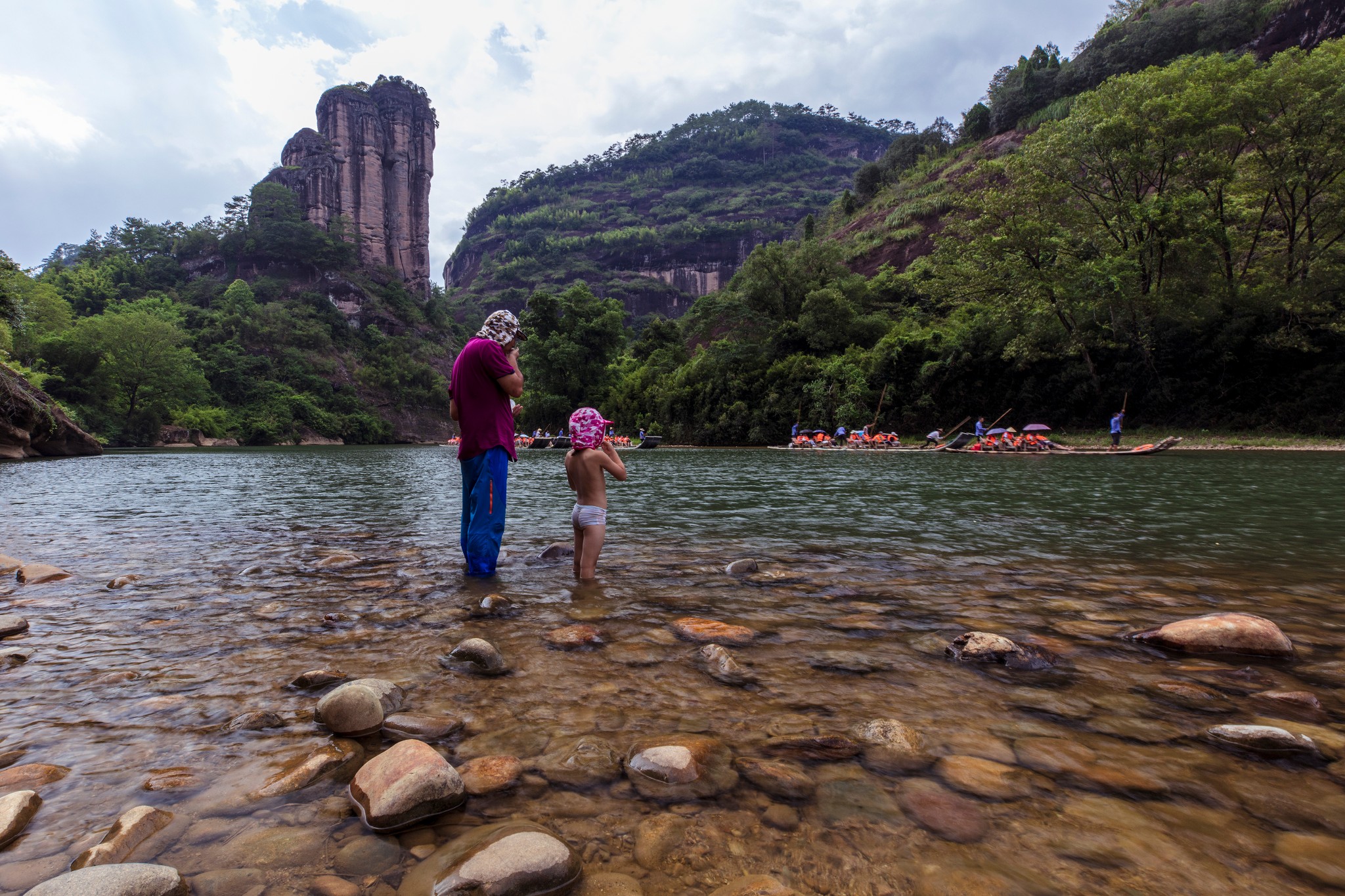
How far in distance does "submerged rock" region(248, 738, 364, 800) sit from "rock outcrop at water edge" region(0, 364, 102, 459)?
33.5 metres

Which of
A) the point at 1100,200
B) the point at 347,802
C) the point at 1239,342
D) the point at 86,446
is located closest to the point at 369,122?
the point at 86,446

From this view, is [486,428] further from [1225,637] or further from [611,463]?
[1225,637]

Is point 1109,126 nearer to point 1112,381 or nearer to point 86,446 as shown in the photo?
point 1112,381

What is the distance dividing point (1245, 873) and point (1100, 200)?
118 feet

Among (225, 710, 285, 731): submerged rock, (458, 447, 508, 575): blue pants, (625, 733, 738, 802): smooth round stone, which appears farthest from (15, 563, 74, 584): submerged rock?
(625, 733, 738, 802): smooth round stone

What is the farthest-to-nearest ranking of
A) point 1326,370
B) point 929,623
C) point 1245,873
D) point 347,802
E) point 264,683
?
point 1326,370
point 929,623
point 264,683
point 347,802
point 1245,873

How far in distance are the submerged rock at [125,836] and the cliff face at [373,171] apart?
119 meters

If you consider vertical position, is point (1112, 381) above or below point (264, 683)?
above

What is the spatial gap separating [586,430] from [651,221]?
173 meters

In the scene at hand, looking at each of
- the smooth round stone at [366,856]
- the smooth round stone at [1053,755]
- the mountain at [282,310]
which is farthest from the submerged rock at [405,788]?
the mountain at [282,310]

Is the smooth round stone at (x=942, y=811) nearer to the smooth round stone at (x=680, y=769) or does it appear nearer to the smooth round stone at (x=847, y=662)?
the smooth round stone at (x=680, y=769)

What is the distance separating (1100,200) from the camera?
2906cm

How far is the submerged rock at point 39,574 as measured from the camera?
4.95 metres

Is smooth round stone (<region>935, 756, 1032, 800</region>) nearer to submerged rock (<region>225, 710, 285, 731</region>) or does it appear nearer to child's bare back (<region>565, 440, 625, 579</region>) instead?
submerged rock (<region>225, 710, 285, 731</region>)
